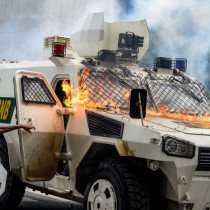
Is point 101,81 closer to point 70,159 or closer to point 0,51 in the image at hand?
point 70,159

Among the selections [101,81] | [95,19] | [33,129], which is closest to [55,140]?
[33,129]

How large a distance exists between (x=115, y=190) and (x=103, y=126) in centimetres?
74

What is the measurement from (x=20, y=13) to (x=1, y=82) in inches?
946

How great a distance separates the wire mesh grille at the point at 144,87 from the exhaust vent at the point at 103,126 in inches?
11.7

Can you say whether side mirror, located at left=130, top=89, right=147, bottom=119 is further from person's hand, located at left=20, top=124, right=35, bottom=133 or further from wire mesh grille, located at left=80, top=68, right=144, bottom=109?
person's hand, located at left=20, top=124, right=35, bottom=133

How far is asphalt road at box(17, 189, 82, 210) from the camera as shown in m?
9.70

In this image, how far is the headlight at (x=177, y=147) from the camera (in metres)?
6.18

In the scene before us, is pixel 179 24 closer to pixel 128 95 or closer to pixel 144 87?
pixel 144 87

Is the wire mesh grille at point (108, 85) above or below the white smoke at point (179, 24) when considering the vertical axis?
below

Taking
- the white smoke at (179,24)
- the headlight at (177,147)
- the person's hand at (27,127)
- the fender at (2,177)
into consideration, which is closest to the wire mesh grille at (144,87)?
the person's hand at (27,127)

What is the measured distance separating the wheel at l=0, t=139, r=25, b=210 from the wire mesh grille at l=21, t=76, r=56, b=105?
111 centimetres

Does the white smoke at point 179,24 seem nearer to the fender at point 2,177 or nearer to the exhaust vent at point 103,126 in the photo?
the fender at point 2,177

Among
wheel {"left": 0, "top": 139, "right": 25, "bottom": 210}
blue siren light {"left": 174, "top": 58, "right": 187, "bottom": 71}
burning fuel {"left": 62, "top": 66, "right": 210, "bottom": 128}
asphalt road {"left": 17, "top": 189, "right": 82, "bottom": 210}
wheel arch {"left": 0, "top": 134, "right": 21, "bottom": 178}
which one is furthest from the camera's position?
asphalt road {"left": 17, "top": 189, "right": 82, "bottom": 210}

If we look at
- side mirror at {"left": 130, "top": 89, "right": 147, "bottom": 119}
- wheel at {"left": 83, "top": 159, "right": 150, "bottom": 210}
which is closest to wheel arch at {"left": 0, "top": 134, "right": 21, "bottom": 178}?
wheel at {"left": 83, "top": 159, "right": 150, "bottom": 210}
